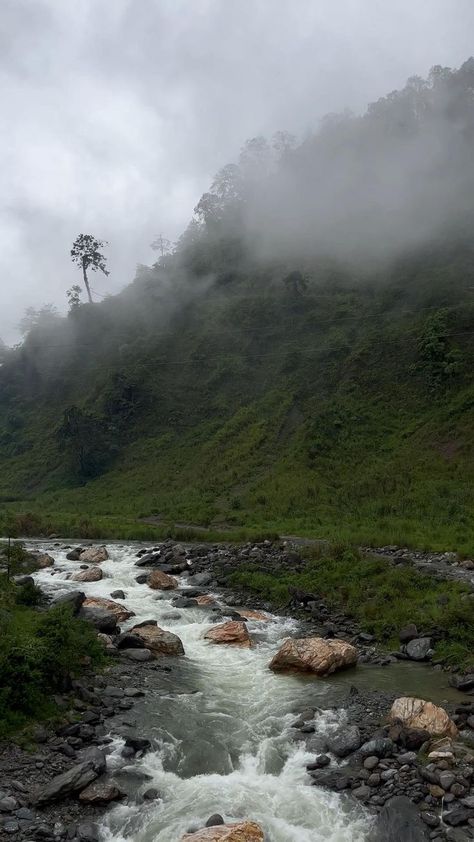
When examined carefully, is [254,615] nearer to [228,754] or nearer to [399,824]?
[228,754]

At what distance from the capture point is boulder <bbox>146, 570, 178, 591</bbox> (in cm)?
2738

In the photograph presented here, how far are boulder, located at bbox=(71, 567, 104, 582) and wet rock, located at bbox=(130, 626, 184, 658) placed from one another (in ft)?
32.9

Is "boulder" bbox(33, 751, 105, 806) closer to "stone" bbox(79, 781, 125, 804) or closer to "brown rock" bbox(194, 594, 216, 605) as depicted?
"stone" bbox(79, 781, 125, 804)

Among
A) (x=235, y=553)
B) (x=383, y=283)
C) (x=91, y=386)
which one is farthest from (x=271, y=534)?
(x=91, y=386)

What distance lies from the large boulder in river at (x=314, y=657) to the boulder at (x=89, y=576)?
1417cm

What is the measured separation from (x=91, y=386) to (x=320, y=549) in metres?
71.2

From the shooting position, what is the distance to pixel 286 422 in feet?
207

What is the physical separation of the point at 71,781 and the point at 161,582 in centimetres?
1659

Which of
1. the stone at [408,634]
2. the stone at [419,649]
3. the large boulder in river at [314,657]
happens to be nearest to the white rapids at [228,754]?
the large boulder in river at [314,657]

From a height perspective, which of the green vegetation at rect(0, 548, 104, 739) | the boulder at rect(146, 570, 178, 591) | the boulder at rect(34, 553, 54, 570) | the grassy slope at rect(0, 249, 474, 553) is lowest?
the boulder at rect(146, 570, 178, 591)

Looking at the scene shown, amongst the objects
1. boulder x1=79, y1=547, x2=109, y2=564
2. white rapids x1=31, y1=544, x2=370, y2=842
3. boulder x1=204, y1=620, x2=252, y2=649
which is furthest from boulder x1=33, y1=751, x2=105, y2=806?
boulder x1=79, y1=547, x2=109, y2=564

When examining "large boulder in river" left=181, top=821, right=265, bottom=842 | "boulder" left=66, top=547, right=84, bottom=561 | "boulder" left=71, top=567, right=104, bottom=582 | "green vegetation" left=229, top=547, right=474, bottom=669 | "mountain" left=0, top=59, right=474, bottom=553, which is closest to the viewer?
"large boulder in river" left=181, top=821, right=265, bottom=842

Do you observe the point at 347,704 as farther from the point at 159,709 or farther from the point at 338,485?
the point at 338,485

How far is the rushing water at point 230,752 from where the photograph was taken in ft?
34.2
